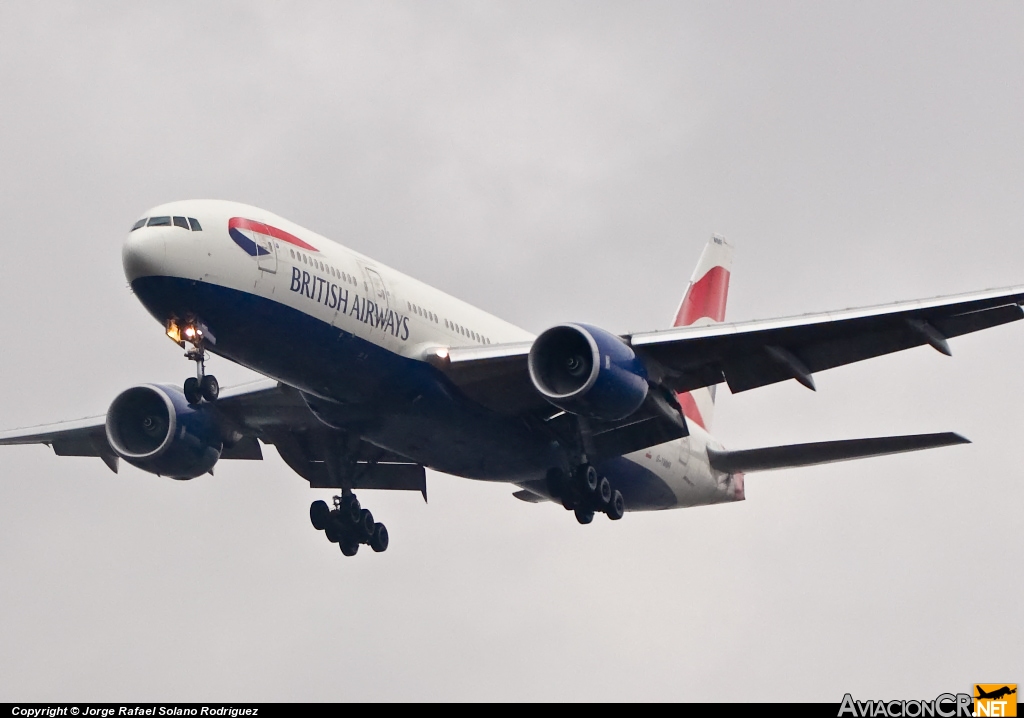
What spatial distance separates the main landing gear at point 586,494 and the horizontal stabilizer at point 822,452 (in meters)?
4.42

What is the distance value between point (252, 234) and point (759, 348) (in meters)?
10.7

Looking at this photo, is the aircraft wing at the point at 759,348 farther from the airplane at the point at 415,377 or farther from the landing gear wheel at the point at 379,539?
the landing gear wheel at the point at 379,539

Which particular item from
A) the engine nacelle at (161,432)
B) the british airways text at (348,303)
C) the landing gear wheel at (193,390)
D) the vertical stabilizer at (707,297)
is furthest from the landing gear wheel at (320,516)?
the vertical stabilizer at (707,297)

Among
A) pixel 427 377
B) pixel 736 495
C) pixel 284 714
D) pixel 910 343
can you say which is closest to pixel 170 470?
pixel 427 377

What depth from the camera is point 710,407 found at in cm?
4822

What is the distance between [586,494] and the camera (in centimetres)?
3925

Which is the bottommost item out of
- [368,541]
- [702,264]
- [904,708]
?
[904,708]

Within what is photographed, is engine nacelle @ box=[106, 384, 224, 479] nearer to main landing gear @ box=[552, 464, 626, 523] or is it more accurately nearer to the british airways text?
the british airways text

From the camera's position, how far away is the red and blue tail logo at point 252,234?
34.3m

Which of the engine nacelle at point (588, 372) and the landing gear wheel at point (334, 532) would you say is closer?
the engine nacelle at point (588, 372)

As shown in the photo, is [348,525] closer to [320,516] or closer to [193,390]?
[320,516]

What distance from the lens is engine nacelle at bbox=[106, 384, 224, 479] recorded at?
41250 mm

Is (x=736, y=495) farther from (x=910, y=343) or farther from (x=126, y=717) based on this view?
(x=126, y=717)

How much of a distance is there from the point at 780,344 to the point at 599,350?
398 cm
